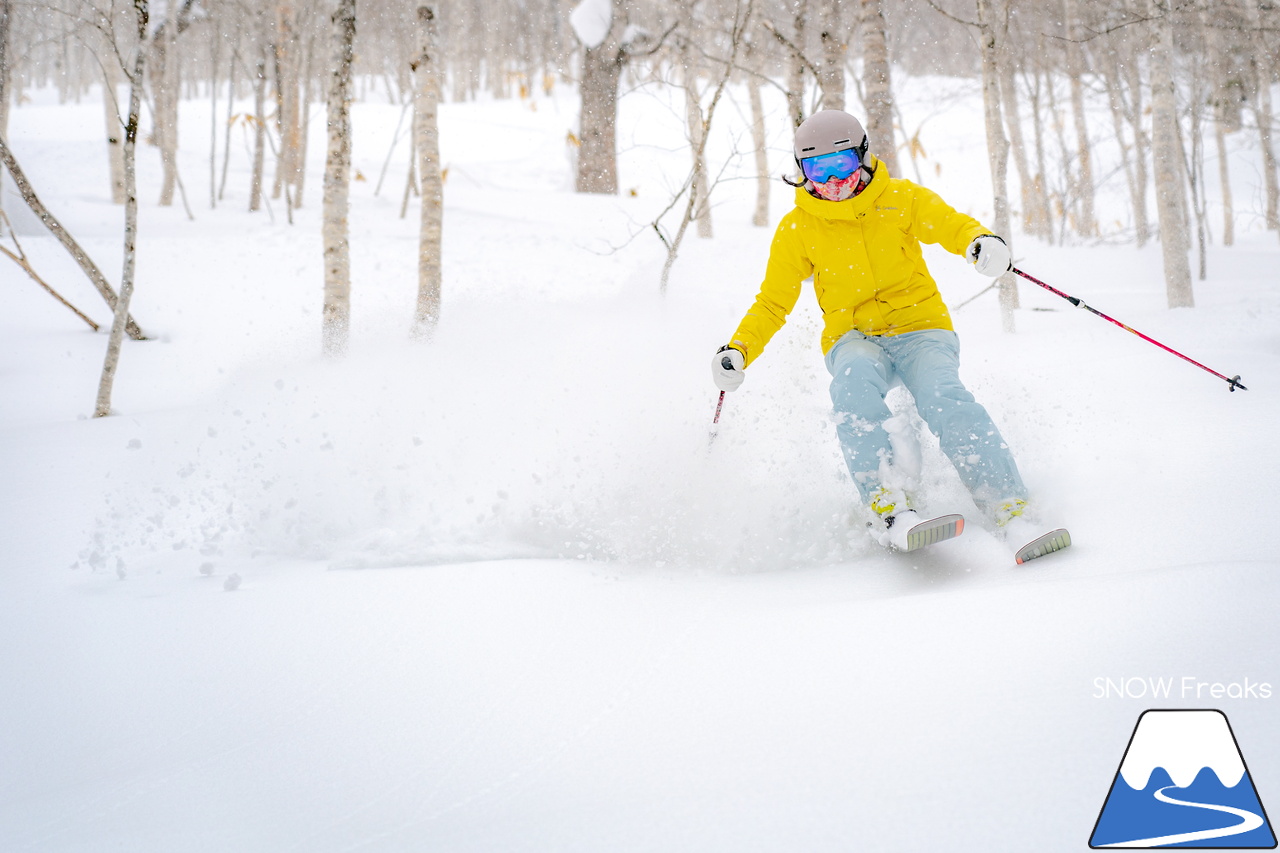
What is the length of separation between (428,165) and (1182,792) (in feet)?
22.6

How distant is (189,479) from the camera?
12.4ft

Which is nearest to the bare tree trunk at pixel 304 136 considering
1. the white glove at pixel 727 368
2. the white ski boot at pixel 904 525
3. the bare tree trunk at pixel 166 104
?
the bare tree trunk at pixel 166 104

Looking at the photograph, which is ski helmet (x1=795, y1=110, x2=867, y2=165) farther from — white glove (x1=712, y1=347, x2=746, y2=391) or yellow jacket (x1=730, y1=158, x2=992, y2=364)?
white glove (x1=712, y1=347, x2=746, y2=391)

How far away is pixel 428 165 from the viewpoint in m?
6.86

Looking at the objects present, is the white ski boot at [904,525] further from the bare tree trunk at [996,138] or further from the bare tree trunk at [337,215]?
Answer: the bare tree trunk at [337,215]

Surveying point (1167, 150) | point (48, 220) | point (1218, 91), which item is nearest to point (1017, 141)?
point (1218, 91)

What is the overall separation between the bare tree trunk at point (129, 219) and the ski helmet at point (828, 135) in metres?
4.42

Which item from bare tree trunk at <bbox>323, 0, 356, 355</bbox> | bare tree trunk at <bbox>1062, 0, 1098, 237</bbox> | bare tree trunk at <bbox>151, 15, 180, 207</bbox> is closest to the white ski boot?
bare tree trunk at <bbox>323, 0, 356, 355</bbox>

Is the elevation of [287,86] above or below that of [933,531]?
above

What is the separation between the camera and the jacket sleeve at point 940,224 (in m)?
2.85

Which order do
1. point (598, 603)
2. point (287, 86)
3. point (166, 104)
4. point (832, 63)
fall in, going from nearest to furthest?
point (598, 603)
point (832, 63)
point (166, 104)
point (287, 86)

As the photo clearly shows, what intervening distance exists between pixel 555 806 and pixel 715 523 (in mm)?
1657

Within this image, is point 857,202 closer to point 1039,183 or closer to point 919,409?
point 919,409

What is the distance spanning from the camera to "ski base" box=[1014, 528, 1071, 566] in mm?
2342
